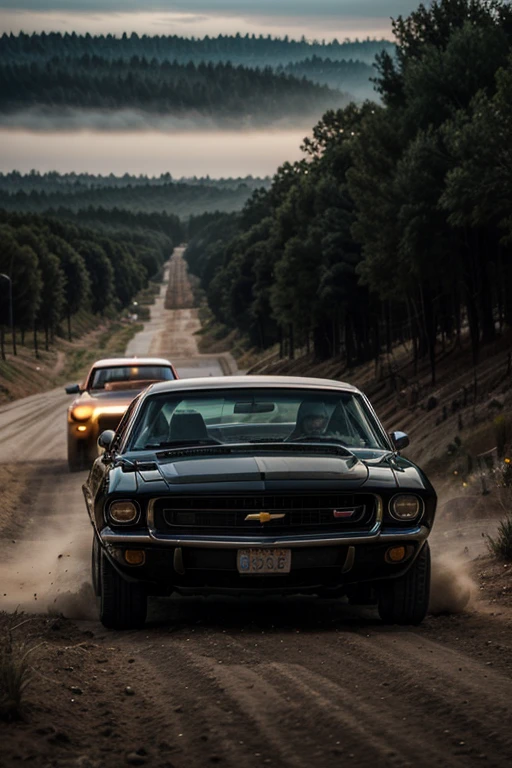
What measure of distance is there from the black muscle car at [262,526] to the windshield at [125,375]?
14.4 metres

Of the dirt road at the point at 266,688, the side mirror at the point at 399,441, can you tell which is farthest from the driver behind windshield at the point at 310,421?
the dirt road at the point at 266,688

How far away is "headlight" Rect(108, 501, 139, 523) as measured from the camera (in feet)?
26.1

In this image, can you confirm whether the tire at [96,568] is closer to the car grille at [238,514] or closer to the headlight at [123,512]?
the headlight at [123,512]

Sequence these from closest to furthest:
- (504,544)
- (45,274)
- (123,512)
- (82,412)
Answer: (123,512)
(504,544)
(82,412)
(45,274)

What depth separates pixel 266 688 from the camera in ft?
20.7

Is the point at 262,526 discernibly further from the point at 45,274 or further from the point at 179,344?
the point at 179,344

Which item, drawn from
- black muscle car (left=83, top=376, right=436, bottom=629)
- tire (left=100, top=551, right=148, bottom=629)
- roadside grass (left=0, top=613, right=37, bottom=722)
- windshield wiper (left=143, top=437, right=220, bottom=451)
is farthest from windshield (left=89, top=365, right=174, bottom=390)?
roadside grass (left=0, top=613, right=37, bottom=722)

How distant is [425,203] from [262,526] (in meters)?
37.4

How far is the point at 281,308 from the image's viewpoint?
74.5 m

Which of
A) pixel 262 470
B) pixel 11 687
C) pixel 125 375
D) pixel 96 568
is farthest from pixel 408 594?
pixel 125 375

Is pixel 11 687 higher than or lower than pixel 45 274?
higher

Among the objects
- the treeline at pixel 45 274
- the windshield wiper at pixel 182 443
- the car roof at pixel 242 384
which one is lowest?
the treeline at pixel 45 274

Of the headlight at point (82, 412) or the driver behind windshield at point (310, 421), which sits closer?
the driver behind windshield at point (310, 421)

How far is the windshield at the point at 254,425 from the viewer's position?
29.6ft
